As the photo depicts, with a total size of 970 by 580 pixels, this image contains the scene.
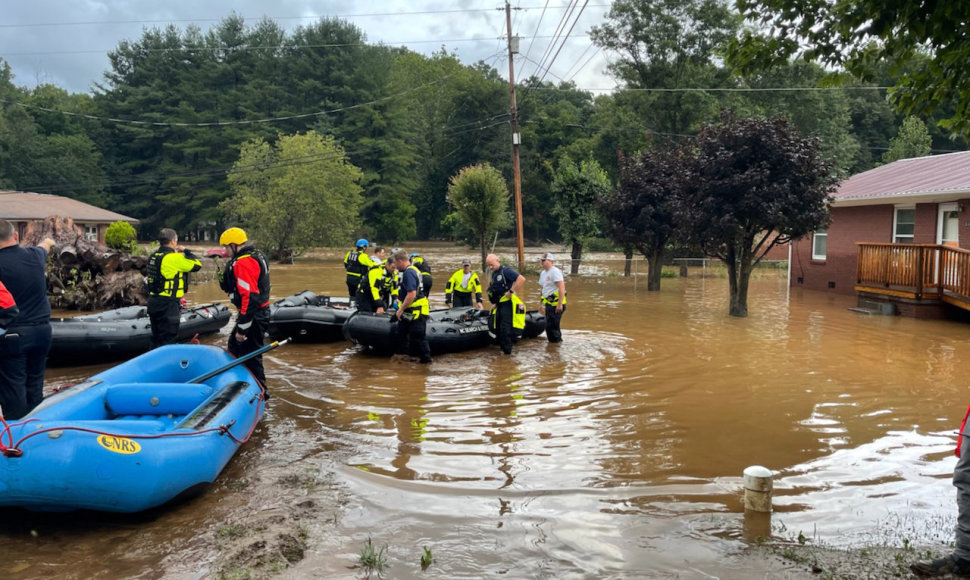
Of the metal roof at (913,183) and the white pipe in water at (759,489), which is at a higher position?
the metal roof at (913,183)

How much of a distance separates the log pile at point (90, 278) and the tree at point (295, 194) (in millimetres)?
21911

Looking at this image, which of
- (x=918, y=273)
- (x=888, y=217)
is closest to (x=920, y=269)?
(x=918, y=273)

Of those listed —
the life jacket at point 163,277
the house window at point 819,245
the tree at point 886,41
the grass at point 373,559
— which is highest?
the tree at point 886,41

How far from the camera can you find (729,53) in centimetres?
575

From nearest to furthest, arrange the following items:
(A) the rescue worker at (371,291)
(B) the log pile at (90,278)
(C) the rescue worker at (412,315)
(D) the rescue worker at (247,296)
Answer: (D) the rescue worker at (247,296)
(C) the rescue worker at (412,315)
(A) the rescue worker at (371,291)
(B) the log pile at (90,278)

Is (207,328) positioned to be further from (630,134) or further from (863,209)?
(630,134)

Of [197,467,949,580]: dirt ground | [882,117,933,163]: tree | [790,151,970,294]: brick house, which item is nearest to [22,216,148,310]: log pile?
[197,467,949,580]: dirt ground

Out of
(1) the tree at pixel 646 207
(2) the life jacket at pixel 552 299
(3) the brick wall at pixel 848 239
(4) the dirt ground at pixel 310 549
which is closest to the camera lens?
(4) the dirt ground at pixel 310 549

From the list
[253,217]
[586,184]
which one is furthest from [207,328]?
[253,217]

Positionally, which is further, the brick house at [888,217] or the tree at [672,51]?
the tree at [672,51]

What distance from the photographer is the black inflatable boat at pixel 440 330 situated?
1047 centimetres

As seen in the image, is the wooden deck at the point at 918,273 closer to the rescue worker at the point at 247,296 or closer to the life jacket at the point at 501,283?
the life jacket at the point at 501,283

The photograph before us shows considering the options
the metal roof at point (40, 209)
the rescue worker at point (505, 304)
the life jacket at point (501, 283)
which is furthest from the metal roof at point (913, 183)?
the metal roof at point (40, 209)

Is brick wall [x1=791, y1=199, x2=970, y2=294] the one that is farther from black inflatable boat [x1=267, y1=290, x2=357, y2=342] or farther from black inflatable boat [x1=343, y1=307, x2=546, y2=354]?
black inflatable boat [x1=267, y1=290, x2=357, y2=342]
